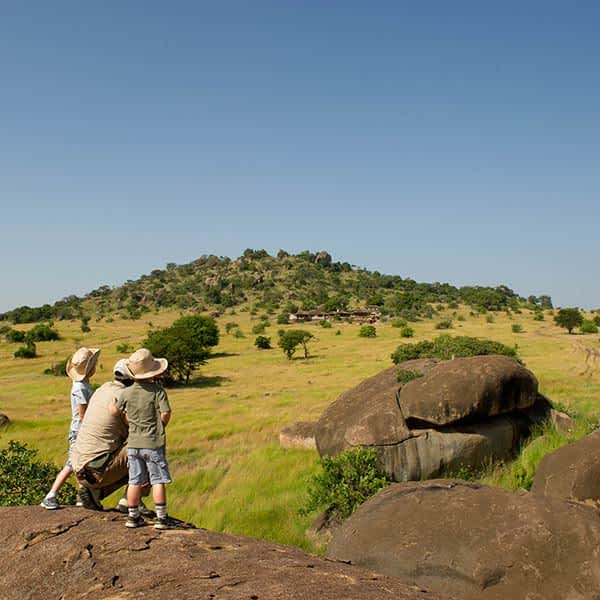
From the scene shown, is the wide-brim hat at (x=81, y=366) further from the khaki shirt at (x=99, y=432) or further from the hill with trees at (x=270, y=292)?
the hill with trees at (x=270, y=292)

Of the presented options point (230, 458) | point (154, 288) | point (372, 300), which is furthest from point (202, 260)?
point (230, 458)

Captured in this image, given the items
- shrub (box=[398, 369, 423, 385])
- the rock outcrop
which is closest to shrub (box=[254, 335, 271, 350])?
shrub (box=[398, 369, 423, 385])

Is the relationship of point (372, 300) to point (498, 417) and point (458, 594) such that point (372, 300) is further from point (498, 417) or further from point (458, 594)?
point (458, 594)

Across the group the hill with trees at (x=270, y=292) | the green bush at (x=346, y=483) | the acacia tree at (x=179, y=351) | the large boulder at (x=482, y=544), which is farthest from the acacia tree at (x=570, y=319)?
the large boulder at (x=482, y=544)

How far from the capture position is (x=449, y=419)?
1213 cm

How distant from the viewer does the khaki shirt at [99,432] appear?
6.52 m

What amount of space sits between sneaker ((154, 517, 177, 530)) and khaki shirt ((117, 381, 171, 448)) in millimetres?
776

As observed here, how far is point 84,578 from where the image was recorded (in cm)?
492

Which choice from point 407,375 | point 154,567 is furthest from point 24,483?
point 407,375

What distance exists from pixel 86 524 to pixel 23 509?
117cm

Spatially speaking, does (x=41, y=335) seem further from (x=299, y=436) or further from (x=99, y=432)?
(x=99, y=432)

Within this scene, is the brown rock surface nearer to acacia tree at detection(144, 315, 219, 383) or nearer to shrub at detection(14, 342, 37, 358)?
acacia tree at detection(144, 315, 219, 383)

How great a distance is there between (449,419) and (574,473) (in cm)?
348

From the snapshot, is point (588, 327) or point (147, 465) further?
point (588, 327)
